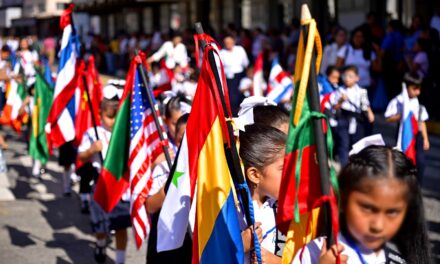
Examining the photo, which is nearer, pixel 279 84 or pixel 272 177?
pixel 272 177

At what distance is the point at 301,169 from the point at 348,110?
26.8ft

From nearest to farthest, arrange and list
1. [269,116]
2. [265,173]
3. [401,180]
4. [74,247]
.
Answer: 1. [401,180]
2. [265,173]
3. [269,116]
4. [74,247]

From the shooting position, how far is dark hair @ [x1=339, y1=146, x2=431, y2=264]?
2.77 metres

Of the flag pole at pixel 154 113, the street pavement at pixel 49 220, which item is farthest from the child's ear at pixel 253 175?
the street pavement at pixel 49 220

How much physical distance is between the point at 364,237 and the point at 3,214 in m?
7.35

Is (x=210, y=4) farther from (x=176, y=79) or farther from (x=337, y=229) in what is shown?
(x=337, y=229)

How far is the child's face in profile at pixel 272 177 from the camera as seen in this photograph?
12.4 ft

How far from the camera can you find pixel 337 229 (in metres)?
2.66

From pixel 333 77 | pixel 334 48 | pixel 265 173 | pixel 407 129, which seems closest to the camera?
pixel 265 173

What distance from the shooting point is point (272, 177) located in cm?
380

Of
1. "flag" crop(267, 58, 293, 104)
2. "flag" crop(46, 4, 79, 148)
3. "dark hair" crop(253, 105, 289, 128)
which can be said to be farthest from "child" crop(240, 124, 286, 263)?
"flag" crop(267, 58, 293, 104)

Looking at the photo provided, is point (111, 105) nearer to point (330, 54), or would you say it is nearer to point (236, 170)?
point (236, 170)

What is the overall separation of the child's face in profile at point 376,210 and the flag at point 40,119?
881cm

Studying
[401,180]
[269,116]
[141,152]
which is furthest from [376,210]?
[141,152]
